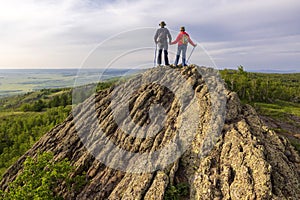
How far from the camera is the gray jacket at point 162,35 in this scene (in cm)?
2927

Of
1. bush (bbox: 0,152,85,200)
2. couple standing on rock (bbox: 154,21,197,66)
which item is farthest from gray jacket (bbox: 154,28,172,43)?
bush (bbox: 0,152,85,200)

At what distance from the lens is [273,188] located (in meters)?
18.7

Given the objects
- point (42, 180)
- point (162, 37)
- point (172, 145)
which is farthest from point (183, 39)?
point (42, 180)

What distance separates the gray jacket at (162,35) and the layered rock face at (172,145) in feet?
14.3

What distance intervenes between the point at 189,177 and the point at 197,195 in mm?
2247

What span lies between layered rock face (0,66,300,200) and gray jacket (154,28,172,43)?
14.3 ft

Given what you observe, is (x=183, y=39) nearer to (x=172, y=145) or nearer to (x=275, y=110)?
(x=172, y=145)

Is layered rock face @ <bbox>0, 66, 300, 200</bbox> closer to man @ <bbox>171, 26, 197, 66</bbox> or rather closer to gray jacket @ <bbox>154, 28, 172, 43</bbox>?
man @ <bbox>171, 26, 197, 66</bbox>

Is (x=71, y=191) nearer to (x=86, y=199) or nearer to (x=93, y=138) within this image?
(x=86, y=199)

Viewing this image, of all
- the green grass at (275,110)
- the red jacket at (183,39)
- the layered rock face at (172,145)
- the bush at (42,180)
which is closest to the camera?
the layered rock face at (172,145)

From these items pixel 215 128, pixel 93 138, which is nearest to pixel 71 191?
pixel 93 138

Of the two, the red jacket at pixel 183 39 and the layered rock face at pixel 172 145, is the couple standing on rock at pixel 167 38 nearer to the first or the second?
the red jacket at pixel 183 39

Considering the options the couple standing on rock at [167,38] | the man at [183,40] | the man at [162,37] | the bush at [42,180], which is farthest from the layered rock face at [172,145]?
A: the man at [162,37]

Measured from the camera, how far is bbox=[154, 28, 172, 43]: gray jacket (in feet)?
96.0
